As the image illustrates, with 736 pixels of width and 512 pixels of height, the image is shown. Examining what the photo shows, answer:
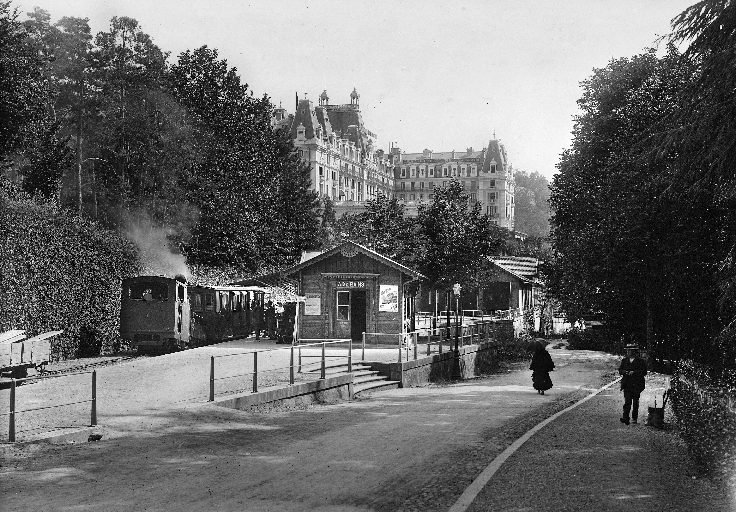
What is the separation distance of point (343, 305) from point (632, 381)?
61.6 feet

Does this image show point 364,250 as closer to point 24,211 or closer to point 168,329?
point 168,329

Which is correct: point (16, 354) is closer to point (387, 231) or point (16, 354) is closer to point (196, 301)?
point (196, 301)

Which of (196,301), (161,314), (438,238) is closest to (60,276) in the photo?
(161,314)

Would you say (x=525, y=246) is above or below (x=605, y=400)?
above

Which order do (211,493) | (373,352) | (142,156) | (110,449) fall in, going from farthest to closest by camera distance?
(142,156)
(373,352)
(110,449)
(211,493)

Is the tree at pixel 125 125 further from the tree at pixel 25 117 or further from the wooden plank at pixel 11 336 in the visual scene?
the wooden plank at pixel 11 336

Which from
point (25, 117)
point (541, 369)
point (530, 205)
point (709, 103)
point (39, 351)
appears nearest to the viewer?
point (709, 103)

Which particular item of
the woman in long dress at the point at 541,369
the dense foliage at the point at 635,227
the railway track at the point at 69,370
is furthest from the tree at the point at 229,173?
the woman in long dress at the point at 541,369

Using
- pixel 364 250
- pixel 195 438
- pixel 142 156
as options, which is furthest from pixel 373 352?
pixel 142 156

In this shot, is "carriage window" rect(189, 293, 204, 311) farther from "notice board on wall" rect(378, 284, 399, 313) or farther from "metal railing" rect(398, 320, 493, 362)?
"metal railing" rect(398, 320, 493, 362)

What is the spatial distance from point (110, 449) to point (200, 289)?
2612 cm

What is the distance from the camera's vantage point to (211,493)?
34.3ft

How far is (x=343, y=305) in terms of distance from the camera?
35.9 meters

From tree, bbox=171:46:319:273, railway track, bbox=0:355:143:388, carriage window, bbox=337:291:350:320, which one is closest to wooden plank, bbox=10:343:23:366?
railway track, bbox=0:355:143:388
